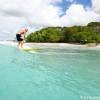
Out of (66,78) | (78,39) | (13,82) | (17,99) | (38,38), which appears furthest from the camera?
(38,38)

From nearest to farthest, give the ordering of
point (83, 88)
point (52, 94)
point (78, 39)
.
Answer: point (52, 94) < point (83, 88) < point (78, 39)

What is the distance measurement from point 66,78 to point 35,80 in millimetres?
1910

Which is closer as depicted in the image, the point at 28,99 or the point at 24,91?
the point at 28,99

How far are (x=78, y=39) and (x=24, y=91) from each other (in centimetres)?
10755

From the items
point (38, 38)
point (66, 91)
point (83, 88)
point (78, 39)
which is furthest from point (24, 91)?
point (38, 38)

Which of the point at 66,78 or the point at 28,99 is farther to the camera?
the point at 66,78

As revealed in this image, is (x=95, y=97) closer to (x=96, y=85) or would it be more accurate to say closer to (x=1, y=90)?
(x=96, y=85)

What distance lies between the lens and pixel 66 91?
1130cm

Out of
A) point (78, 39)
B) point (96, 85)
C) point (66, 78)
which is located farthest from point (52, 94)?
point (78, 39)

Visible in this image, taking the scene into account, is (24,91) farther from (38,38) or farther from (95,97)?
(38,38)

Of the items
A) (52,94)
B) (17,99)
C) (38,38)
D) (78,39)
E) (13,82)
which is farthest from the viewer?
(38,38)

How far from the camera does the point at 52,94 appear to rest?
35.3ft

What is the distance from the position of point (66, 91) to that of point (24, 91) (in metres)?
1.81

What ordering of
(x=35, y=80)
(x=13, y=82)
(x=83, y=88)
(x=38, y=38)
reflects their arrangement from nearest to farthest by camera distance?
(x=83, y=88)
(x=13, y=82)
(x=35, y=80)
(x=38, y=38)
